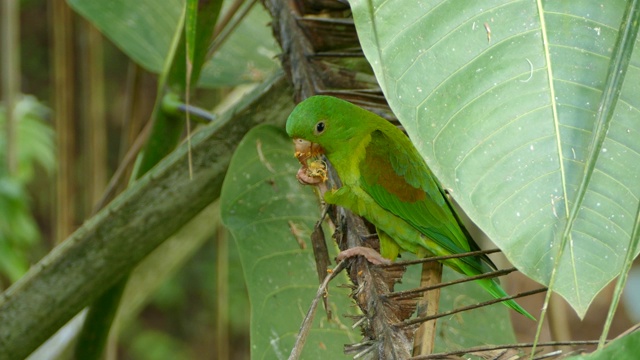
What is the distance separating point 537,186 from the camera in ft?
1.77

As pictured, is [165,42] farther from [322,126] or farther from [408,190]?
[408,190]

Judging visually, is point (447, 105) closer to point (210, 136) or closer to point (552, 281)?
point (552, 281)

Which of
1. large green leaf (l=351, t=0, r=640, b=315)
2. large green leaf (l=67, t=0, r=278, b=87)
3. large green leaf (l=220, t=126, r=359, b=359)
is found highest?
large green leaf (l=67, t=0, r=278, b=87)

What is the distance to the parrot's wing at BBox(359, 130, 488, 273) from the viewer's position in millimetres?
1057

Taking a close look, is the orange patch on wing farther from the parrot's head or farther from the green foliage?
the green foliage

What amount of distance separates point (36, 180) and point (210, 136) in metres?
4.00

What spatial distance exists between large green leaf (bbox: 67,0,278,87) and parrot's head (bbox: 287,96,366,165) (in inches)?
21.4

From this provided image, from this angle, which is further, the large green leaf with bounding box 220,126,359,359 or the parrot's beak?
the parrot's beak

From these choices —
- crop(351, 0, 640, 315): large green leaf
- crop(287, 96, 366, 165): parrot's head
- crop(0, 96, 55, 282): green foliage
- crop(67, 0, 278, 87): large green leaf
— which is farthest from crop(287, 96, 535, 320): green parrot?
crop(0, 96, 55, 282): green foliage

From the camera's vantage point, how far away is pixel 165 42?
169cm

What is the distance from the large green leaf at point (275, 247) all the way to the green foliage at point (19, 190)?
1.01m

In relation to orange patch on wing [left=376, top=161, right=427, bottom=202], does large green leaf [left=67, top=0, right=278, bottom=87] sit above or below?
above

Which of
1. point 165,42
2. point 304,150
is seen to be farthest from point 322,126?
point 165,42

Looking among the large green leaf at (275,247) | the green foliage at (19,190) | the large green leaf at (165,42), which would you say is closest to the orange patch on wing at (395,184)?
the large green leaf at (275,247)
